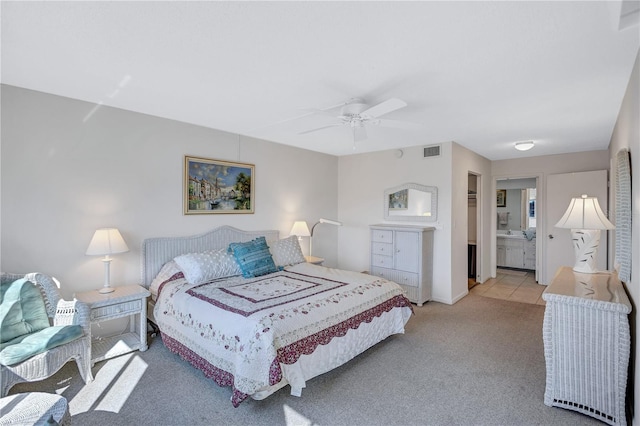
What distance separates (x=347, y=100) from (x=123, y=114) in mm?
2357

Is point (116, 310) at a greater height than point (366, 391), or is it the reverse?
point (116, 310)

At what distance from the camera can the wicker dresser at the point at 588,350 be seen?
2009 millimetres

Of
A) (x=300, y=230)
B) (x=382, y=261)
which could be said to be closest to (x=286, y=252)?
(x=300, y=230)

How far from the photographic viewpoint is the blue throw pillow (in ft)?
11.7

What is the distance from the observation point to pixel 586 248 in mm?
2836

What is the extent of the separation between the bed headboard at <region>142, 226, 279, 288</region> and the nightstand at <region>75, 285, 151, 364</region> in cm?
30

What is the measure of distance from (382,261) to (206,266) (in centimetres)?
271

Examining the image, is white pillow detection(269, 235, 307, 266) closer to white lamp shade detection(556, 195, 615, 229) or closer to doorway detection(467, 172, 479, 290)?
white lamp shade detection(556, 195, 615, 229)

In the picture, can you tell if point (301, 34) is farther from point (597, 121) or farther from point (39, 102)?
point (597, 121)

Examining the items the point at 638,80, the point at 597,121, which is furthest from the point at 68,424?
the point at 597,121

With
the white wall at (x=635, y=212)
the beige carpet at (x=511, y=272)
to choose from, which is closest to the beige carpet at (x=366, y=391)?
the white wall at (x=635, y=212)

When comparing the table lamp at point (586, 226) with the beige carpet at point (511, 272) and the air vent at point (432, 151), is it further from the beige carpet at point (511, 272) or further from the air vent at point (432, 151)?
the beige carpet at point (511, 272)

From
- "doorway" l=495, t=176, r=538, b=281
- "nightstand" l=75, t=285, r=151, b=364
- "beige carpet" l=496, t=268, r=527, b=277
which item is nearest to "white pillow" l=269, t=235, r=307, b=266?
"nightstand" l=75, t=285, r=151, b=364

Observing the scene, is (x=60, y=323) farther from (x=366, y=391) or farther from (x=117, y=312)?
(x=366, y=391)
